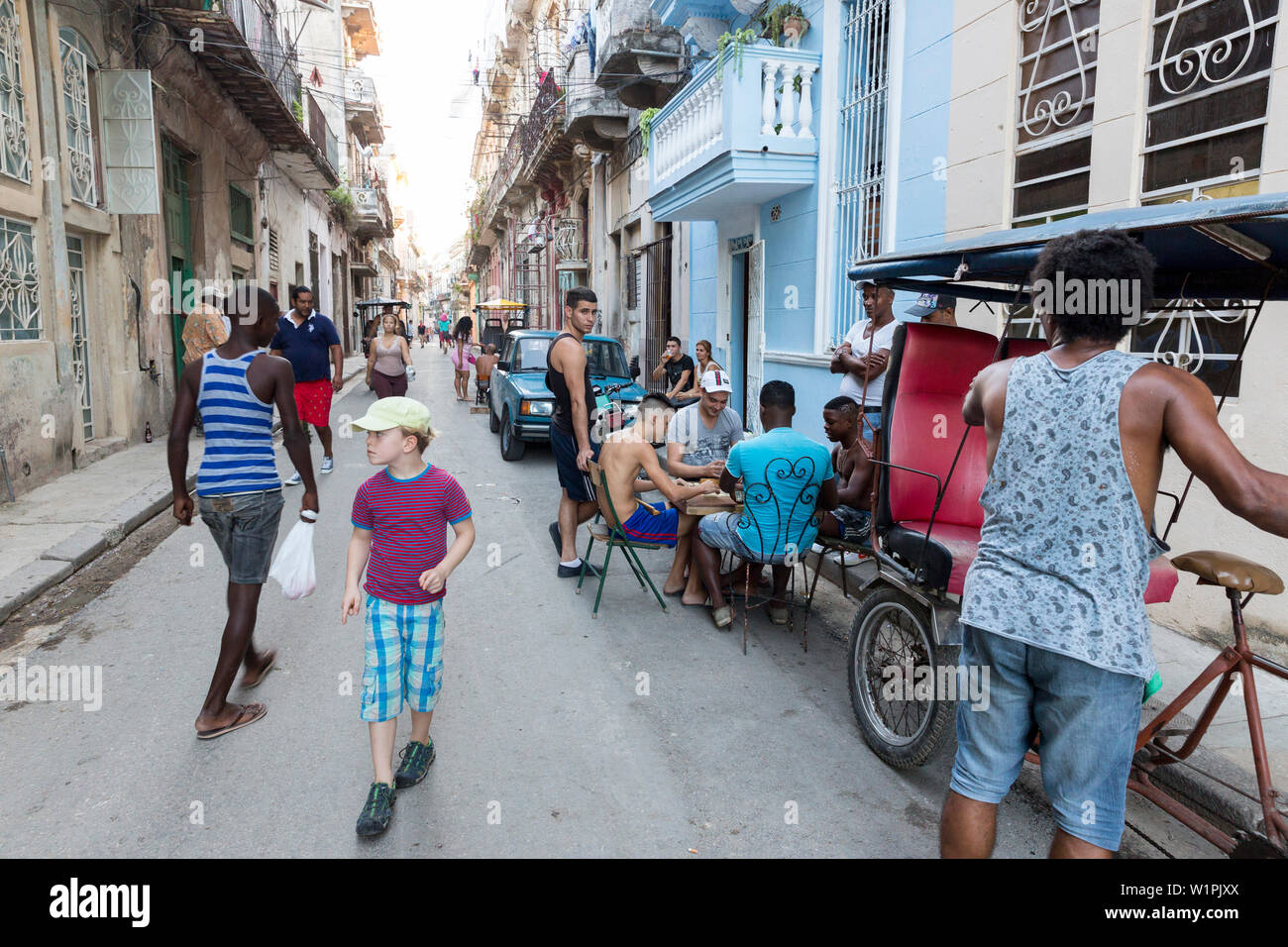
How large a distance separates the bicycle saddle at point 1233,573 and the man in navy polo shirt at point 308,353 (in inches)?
321

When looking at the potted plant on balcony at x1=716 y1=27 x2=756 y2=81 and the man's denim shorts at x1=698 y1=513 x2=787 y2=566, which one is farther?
the potted plant on balcony at x1=716 y1=27 x2=756 y2=81

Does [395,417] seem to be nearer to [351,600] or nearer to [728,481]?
[351,600]

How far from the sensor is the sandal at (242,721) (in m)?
3.71

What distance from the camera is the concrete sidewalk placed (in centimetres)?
589

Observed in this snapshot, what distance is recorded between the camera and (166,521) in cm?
806

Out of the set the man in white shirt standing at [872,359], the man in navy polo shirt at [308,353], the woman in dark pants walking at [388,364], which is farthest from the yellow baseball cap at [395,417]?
the woman in dark pants walking at [388,364]

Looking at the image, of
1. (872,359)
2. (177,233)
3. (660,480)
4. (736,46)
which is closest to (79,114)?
(177,233)

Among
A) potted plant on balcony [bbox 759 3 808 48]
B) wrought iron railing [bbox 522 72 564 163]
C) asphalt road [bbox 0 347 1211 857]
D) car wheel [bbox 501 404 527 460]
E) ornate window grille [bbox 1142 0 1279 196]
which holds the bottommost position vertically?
asphalt road [bbox 0 347 1211 857]

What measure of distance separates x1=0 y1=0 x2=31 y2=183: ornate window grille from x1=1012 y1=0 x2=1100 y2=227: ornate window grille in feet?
29.9

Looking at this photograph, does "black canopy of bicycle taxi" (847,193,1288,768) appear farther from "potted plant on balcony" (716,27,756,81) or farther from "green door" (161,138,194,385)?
"green door" (161,138,194,385)

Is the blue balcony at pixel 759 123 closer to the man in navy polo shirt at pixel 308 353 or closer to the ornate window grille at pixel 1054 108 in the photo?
the ornate window grille at pixel 1054 108

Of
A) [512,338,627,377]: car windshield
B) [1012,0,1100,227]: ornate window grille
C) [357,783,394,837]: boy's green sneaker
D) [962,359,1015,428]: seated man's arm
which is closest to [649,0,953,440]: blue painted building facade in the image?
[1012,0,1100,227]: ornate window grille

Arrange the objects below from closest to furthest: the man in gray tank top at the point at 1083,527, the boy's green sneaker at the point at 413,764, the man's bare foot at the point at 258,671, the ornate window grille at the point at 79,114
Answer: the man in gray tank top at the point at 1083,527, the boy's green sneaker at the point at 413,764, the man's bare foot at the point at 258,671, the ornate window grille at the point at 79,114

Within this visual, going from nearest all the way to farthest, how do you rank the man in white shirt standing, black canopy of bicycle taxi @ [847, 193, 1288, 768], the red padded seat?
1. black canopy of bicycle taxi @ [847, 193, 1288, 768]
2. the red padded seat
3. the man in white shirt standing
